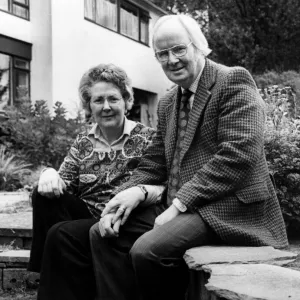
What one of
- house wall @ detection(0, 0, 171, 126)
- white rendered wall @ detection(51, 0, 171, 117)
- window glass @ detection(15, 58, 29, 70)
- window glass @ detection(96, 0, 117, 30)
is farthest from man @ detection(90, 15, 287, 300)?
window glass @ detection(96, 0, 117, 30)

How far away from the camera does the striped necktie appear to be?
309cm

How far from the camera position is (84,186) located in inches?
144

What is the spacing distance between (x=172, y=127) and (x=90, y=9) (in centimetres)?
1453

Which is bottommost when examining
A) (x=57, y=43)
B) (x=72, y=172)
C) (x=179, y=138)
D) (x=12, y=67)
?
(x=72, y=172)

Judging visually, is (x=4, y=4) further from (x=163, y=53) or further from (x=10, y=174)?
(x=163, y=53)

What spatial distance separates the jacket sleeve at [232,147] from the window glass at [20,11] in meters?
12.9

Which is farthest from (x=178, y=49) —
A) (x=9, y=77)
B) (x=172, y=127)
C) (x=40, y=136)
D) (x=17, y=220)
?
(x=9, y=77)

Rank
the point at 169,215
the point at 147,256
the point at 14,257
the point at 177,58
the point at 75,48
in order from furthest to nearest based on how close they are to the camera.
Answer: the point at 75,48 < the point at 14,257 < the point at 177,58 < the point at 169,215 < the point at 147,256

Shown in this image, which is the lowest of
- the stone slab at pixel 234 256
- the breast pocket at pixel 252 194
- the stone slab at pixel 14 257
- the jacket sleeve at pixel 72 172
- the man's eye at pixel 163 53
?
the stone slab at pixel 14 257

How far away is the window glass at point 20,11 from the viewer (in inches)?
588

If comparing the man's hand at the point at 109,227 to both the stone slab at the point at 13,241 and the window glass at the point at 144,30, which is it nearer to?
the stone slab at the point at 13,241

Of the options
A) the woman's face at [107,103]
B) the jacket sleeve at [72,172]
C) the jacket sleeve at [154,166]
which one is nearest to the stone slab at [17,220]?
the jacket sleeve at [72,172]

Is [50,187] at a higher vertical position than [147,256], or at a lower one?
higher

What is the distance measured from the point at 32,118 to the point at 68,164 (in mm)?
7542
